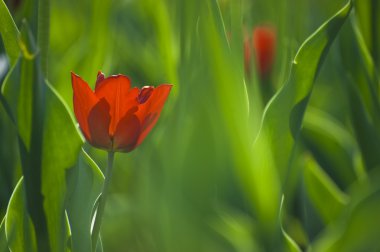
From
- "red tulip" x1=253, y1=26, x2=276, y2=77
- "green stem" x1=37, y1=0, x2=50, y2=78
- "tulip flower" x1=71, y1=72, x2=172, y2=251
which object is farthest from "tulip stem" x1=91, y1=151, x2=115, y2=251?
"red tulip" x1=253, y1=26, x2=276, y2=77

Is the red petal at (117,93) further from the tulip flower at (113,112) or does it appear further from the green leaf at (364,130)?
the green leaf at (364,130)

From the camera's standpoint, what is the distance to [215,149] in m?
0.58

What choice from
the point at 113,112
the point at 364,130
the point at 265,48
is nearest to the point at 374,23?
the point at 364,130

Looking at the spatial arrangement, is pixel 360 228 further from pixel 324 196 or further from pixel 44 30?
pixel 44 30

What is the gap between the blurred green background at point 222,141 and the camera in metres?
0.58

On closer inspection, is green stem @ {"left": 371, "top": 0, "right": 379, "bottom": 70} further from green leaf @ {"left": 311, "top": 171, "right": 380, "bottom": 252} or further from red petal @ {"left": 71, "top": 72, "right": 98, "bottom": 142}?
red petal @ {"left": 71, "top": 72, "right": 98, "bottom": 142}

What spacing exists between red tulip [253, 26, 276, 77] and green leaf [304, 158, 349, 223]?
1.42 ft

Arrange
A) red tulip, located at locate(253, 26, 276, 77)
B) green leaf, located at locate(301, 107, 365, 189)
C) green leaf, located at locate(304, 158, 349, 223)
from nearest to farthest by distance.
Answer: green leaf, located at locate(304, 158, 349, 223)
green leaf, located at locate(301, 107, 365, 189)
red tulip, located at locate(253, 26, 276, 77)

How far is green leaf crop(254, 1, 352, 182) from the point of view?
69 centimetres

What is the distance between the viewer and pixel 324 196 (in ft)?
3.00

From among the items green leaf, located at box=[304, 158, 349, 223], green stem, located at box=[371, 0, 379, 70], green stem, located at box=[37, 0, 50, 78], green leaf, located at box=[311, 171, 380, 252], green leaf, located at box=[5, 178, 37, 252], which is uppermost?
green stem, located at box=[37, 0, 50, 78]

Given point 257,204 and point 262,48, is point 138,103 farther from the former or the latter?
point 262,48

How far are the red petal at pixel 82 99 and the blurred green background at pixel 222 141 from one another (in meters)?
0.07

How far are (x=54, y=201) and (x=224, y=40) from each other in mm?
201
